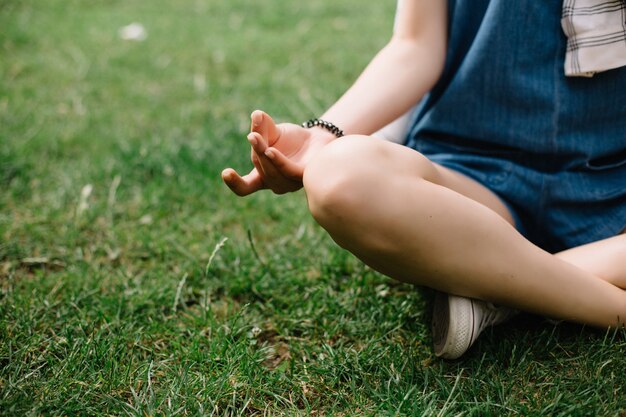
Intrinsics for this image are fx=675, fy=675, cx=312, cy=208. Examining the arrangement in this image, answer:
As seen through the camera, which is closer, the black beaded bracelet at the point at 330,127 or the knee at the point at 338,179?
the knee at the point at 338,179

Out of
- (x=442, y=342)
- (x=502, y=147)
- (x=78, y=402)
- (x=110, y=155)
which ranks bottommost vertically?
(x=110, y=155)

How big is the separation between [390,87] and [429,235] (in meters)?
0.37

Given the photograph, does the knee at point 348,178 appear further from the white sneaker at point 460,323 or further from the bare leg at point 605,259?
the bare leg at point 605,259

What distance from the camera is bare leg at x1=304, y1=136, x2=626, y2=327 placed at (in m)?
1.06

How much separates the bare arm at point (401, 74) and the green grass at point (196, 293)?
1.21 feet

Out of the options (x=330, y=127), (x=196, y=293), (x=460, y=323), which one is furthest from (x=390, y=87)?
(x=196, y=293)

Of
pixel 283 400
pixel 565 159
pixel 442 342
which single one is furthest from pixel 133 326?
pixel 565 159

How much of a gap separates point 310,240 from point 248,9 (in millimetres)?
Result: 2318

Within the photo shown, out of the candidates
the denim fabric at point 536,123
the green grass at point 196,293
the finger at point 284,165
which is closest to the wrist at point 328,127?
the finger at point 284,165

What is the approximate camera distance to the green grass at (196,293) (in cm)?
113

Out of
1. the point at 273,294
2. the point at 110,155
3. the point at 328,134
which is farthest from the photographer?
the point at 110,155

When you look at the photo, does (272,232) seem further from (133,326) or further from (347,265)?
(133,326)

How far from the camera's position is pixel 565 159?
1312mm

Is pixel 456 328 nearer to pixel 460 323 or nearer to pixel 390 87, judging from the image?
pixel 460 323
